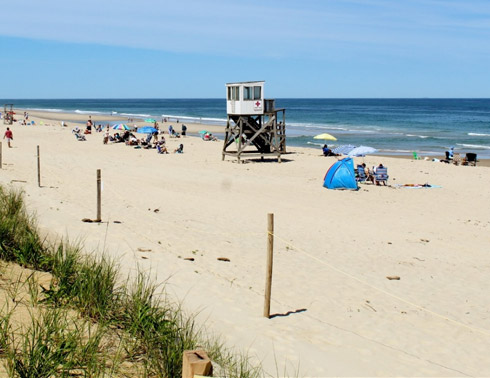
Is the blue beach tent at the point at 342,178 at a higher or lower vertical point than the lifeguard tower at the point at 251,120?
lower

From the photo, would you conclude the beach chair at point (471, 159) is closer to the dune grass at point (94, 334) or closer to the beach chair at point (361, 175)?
the beach chair at point (361, 175)

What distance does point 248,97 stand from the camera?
26.5 meters

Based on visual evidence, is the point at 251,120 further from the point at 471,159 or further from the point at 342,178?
the point at 471,159

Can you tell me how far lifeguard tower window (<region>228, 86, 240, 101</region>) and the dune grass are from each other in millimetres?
20513

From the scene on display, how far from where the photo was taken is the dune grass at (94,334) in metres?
4.17

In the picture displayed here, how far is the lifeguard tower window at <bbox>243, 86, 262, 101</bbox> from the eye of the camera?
26.4 m

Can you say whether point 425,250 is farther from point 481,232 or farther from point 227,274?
point 227,274

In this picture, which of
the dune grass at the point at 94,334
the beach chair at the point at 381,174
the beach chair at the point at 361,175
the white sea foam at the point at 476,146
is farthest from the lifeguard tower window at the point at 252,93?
the white sea foam at the point at 476,146

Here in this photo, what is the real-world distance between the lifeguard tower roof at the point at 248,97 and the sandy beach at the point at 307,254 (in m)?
4.58

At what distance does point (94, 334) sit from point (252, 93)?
74.1 ft

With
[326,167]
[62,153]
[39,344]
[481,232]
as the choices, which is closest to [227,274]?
[39,344]

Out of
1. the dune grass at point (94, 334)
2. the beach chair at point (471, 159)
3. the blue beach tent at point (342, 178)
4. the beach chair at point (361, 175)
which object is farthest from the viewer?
the beach chair at point (471, 159)

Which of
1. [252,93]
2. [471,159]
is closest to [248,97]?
[252,93]

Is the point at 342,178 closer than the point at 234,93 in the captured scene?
Yes
